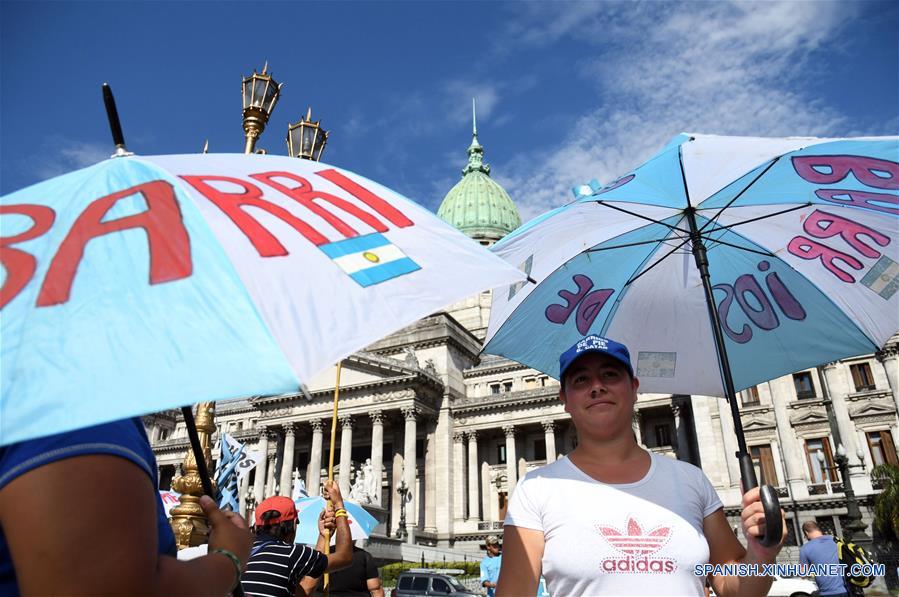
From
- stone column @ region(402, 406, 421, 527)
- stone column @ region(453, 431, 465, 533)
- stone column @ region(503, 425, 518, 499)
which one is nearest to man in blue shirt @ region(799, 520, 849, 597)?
stone column @ region(402, 406, 421, 527)

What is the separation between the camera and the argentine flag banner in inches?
90.6

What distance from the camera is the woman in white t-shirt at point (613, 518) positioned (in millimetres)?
2639

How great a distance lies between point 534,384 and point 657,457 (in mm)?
44787

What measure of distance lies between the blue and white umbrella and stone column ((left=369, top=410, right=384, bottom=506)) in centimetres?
3353

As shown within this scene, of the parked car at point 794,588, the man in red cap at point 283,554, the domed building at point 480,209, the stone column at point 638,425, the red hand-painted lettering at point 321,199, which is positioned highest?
the domed building at point 480,209

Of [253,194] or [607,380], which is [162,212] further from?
[607,380]

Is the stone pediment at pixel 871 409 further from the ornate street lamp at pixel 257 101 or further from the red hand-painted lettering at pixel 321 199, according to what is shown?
the red hand-painted lettering at pixel 321 199

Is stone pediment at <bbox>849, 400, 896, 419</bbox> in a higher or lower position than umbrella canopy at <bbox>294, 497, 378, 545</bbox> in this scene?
higher

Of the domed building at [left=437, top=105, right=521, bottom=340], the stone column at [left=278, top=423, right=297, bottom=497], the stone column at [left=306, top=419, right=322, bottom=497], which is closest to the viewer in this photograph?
the stone column at [left=306, top=419, right=322, bottom=497]

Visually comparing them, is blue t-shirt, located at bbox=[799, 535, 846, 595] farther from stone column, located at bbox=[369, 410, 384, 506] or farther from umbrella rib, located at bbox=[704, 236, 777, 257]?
stone column, located at bbox=[369, 410, 384, 506]

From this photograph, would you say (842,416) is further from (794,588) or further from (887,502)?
(794,588)

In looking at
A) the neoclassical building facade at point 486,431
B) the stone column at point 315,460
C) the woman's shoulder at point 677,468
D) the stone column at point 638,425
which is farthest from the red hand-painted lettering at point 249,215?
the stone column at point 315,460

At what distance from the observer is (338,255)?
2.32m

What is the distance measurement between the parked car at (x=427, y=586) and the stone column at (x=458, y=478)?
81.0 feet
